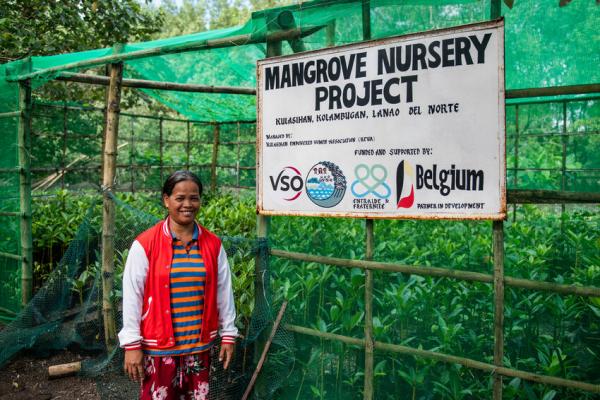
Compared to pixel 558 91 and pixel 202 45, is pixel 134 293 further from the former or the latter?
pixel 558 91

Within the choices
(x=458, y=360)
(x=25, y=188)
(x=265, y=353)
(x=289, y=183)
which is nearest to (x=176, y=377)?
(x=265, y=353)

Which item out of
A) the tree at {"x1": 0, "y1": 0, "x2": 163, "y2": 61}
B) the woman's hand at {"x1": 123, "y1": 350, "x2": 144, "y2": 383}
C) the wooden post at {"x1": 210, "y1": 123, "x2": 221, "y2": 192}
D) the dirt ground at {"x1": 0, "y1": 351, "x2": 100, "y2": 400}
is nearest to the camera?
the woman's hand at {"x1": 123, "y1": 350, "x2": 144, "y2": 383}

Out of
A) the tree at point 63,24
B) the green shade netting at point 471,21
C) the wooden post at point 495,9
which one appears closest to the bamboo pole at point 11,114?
the green shade netting at point 471,21

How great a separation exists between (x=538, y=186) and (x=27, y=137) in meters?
4.88

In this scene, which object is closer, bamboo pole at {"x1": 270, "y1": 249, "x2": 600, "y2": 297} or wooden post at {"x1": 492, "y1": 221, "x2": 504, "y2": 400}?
bamboo pole at {"x1": 270, "y1": 249, "x2": 600, "y2": 297}

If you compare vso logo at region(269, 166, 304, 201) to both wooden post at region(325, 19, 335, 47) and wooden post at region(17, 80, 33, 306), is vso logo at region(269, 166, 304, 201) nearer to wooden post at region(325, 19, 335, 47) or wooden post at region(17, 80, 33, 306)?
wooden post at region(325, 19, 335, 47)

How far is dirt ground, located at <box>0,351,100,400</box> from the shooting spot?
3.81m

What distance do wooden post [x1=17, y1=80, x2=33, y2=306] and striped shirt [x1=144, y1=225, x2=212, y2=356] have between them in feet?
10.1

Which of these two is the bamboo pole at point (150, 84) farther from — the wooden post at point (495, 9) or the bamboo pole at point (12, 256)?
the wooden post at point (495, 9)

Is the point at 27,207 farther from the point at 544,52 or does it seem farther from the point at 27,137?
the point at 544,52

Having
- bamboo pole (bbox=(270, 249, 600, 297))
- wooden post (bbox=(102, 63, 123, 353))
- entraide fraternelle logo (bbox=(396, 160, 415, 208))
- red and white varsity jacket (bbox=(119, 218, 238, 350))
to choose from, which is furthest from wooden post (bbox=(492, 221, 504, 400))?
wooden post (bbox=(102, 63, 123, 353))

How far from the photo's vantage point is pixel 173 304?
236 centimetres

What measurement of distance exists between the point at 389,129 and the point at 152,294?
137 centimetres

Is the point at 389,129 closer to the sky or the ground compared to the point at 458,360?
closer to the sky
